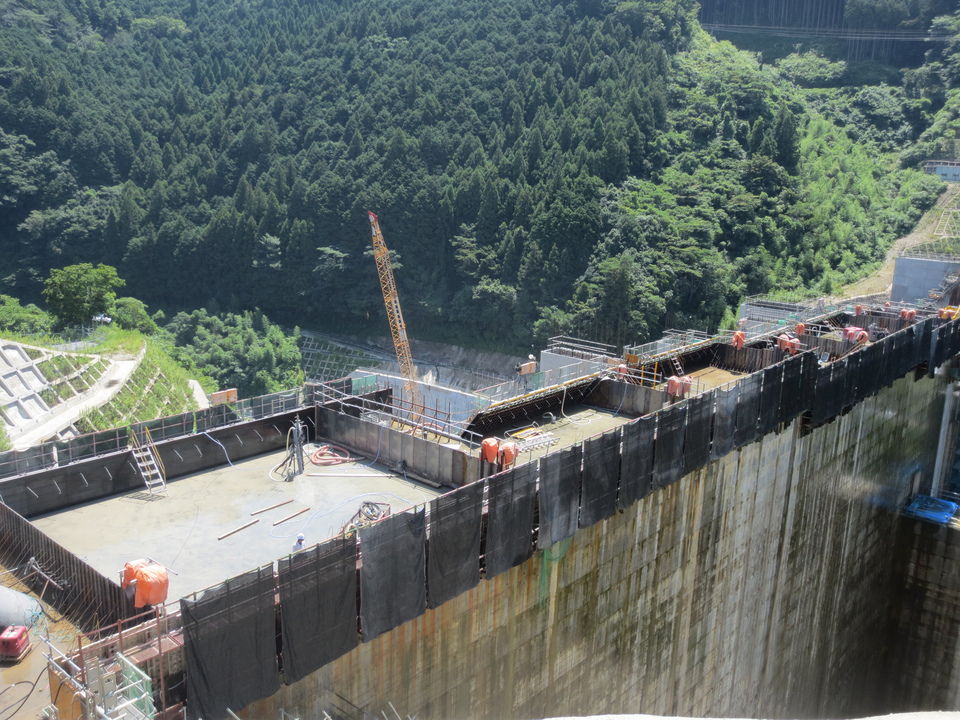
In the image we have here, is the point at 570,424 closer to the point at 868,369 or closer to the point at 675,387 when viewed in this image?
the point at 675,387

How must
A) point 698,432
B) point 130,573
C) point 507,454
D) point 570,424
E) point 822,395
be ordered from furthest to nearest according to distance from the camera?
point 822,395
point 570,424
point 698,432
point 507,454
point 130,573

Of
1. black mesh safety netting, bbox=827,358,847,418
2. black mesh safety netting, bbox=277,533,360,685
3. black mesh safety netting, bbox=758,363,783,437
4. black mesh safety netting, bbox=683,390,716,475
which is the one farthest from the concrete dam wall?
black mesh safety netting, bbox=827,358,847,418

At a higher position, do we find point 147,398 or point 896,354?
point 896,354

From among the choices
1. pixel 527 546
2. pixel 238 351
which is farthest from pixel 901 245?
pixel 527 546

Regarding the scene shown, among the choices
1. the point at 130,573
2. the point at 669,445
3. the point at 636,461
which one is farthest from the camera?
the point at 669,445

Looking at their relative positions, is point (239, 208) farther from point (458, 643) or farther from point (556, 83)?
point (458, 643)

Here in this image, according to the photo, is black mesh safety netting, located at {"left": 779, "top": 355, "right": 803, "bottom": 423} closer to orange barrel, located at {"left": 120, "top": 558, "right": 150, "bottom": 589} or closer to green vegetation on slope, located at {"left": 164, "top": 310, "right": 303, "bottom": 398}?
orange barrel, located at {"left": 120, "top": 558, "right": 150, "bottom": 589}

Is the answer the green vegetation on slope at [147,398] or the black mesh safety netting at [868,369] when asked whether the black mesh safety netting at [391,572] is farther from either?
the green vegetation on slope at [147,398]

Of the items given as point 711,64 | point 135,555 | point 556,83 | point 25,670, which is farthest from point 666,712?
point 711,64
